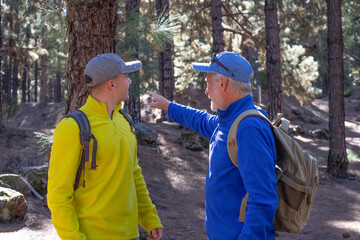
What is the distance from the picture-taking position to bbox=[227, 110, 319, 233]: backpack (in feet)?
8.00

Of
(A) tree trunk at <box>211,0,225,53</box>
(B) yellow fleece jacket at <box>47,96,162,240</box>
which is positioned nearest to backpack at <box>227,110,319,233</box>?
(B) yellow fleece jacket at <box>47,96,162,240</box>

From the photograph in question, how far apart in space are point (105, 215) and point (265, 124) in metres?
1.14

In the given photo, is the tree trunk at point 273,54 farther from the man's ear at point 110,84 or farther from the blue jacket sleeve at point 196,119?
the man's ear at point 110,84

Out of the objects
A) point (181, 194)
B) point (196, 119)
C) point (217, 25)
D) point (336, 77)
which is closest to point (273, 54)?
point (217, 25)

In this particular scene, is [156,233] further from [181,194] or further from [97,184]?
[181,194]

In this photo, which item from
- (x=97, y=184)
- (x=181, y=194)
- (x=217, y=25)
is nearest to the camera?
(x=97, y=184)

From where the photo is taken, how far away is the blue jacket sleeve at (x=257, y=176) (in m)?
2.23

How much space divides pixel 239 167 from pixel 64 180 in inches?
40.6

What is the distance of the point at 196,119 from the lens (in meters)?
3.39

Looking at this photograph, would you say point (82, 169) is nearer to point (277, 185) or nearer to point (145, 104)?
point (277, 185)

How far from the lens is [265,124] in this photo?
2426 millimetres

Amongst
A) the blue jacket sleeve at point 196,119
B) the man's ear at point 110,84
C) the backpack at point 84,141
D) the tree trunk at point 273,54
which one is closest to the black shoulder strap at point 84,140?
the backpack at point 84,141

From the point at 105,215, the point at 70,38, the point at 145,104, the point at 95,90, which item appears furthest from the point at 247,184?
the point at 145,104

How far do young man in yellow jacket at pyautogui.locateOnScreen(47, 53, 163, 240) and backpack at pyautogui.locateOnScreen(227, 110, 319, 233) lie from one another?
2.43 feet
